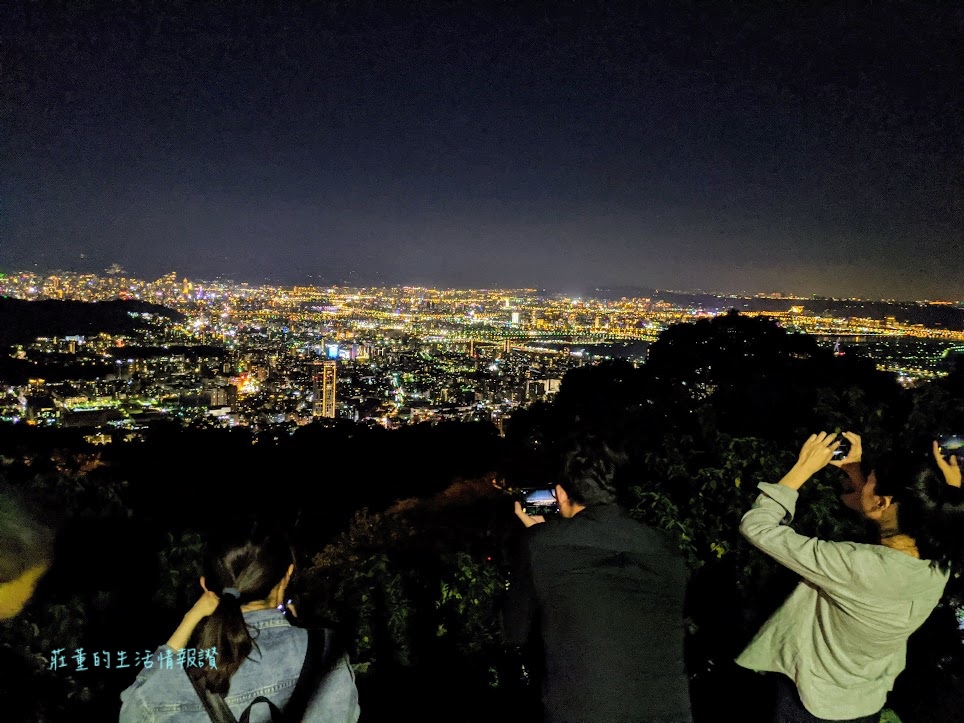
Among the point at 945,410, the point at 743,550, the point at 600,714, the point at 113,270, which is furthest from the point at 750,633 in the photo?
the point at 113,270

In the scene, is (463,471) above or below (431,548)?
below

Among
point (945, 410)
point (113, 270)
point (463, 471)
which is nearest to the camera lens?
point (945, 410)

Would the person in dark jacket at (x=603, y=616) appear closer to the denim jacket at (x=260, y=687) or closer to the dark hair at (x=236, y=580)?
the denim jacket at (x=260, y=687)

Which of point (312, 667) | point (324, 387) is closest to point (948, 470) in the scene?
point (312, 667)

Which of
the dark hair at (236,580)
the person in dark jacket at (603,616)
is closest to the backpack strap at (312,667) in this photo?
the dark hair at (236,580)

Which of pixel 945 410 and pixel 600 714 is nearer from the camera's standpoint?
pixel 600 714

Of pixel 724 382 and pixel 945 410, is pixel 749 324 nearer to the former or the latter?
Answer: pixel 724 382
